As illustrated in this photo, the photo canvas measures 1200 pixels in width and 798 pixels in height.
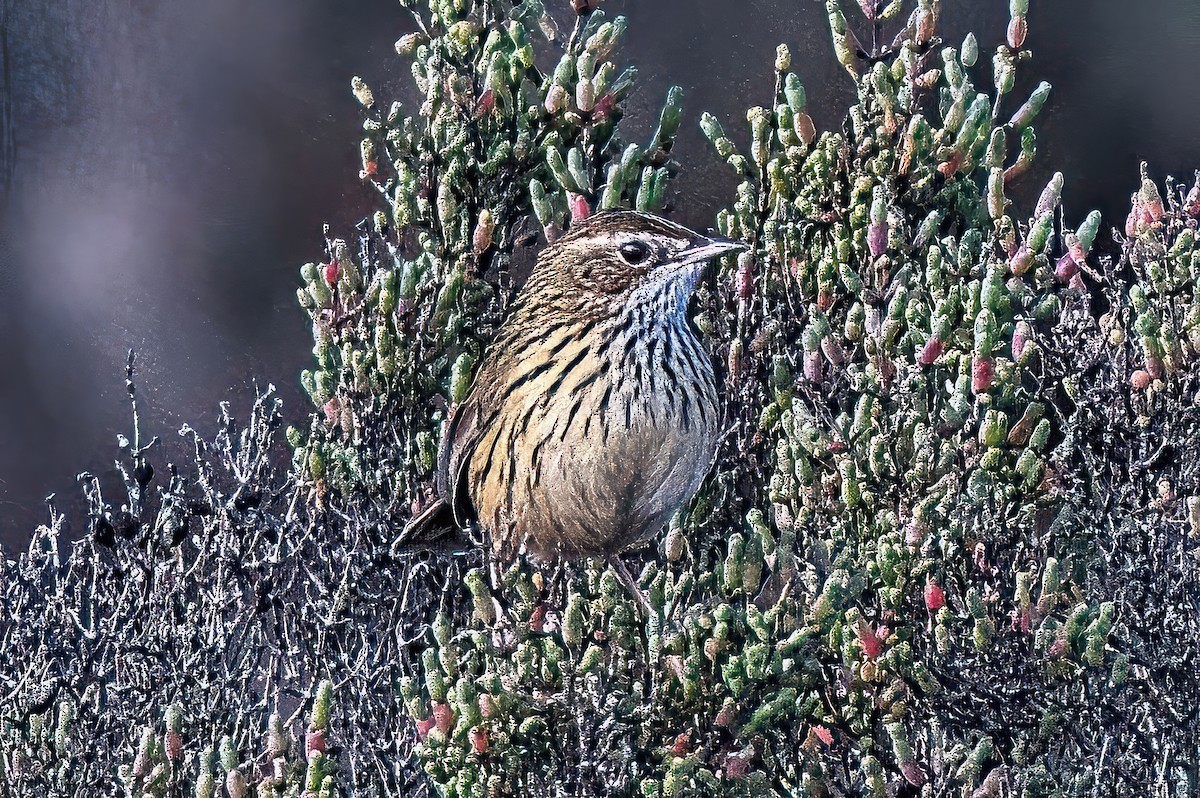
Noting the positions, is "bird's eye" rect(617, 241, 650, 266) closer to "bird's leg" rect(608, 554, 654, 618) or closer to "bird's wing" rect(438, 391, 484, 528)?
"bird's wing" rect(438, 391, 484, 528)

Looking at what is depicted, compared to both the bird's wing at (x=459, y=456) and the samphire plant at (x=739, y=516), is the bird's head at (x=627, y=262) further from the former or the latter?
the bird's wing at (x=459, y=456)

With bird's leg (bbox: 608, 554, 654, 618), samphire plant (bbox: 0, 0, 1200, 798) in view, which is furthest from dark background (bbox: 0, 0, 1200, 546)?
bird's leg (bbox: 608, 554, 654, 618)

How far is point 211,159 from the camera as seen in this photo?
3264 mm

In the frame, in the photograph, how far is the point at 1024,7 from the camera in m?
2.92

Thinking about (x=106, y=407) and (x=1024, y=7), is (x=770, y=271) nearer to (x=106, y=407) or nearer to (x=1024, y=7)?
(x=1024, y=7)

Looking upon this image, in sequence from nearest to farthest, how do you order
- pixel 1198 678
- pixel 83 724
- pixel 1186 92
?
pixel 1198 678 < pixel 83 724 < pixel 1186 92

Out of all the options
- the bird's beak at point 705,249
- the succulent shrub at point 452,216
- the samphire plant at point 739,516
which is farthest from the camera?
the succulent shrub at point 452,216

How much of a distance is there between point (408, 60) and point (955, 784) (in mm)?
2086

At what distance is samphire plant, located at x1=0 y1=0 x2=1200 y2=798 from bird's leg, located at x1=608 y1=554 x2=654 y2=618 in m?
0.03

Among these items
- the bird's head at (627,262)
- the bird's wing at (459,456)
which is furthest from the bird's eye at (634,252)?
the bird's wing at (459,456)

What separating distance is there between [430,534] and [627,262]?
768 millimetres

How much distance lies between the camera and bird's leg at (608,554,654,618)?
253 cm

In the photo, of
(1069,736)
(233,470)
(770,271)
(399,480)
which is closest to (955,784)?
(1069,736)

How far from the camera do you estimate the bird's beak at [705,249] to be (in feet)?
8.71
